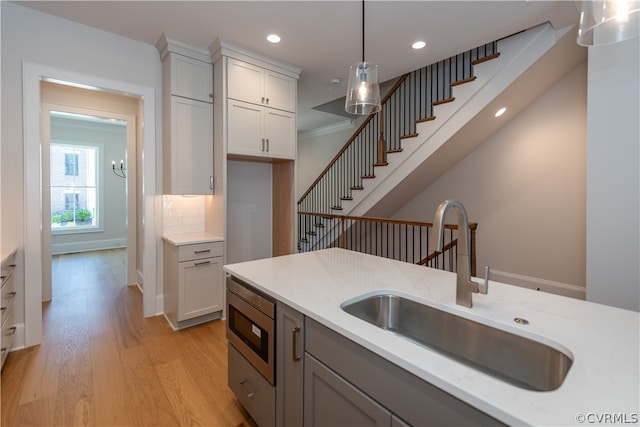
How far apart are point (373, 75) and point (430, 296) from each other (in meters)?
1.41

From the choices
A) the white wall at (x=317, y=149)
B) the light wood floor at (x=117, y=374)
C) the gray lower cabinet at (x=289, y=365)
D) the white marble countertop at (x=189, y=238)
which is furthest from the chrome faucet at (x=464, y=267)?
the white wall at (x=317, y=149)

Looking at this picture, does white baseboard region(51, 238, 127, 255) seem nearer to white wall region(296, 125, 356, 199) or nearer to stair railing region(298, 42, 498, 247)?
white wall region(296, 125, 356, 199)

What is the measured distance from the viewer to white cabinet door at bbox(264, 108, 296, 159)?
11.5ft

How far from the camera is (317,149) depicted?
7.75 m

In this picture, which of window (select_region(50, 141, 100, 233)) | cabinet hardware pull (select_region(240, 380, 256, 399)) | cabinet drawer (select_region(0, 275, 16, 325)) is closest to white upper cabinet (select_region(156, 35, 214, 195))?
cabinet drawer (select_region(0, 275, 16, 325))

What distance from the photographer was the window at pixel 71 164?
6.61 metres

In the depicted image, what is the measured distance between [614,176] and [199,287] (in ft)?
11.6

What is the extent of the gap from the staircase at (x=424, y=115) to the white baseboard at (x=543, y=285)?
1869 mm

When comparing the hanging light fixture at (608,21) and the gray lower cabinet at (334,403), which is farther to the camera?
the hanging light fixture at (608,21)

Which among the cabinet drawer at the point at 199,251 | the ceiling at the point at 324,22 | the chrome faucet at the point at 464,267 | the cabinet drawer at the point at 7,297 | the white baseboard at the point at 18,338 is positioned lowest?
the white baseboard at the point at 18,338

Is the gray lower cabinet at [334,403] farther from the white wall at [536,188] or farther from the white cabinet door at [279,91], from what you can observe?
the white wall at [536,188]

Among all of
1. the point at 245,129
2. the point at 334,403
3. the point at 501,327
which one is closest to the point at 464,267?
the point at 501,327

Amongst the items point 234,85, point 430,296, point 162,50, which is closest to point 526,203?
point 430,296

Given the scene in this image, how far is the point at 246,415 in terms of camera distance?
1855 mm
